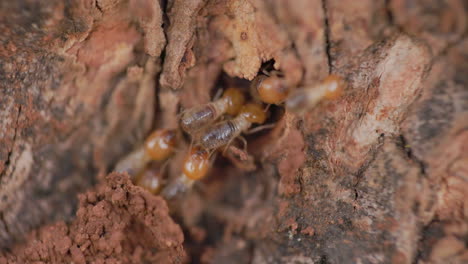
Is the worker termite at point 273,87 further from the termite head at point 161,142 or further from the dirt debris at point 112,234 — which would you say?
Result: the dirt debris at point 112,234

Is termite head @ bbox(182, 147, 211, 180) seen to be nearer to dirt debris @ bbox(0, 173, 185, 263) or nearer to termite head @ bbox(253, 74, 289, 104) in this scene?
dirt debris @ bbox(0, 173, 185, 263)

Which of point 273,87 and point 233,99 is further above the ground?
point 273,87

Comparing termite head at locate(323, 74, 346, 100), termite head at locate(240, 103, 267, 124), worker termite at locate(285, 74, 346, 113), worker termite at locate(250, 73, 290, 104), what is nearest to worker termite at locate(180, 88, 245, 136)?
termite head at locate(240, 103, 267, 124)

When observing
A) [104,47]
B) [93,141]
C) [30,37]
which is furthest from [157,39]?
[93,141]

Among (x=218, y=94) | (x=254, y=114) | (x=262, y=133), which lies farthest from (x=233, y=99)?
(x=262, y=133)

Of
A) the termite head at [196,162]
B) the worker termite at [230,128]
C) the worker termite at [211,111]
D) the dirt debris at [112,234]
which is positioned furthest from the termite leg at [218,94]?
the dirt debris at [112,234]

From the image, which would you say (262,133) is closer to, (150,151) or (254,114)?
(254,114)
